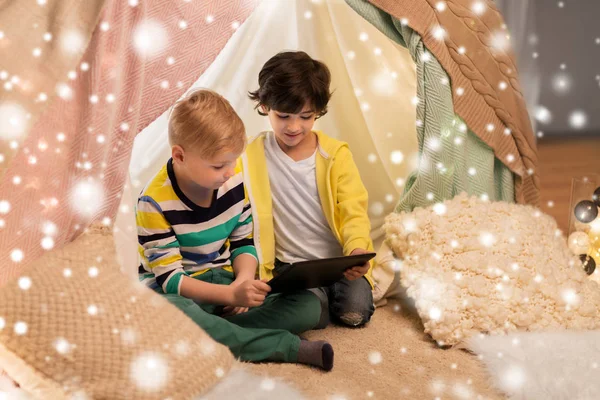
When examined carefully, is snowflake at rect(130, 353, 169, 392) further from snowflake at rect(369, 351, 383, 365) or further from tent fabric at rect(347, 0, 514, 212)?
tent fabric at rect(347, 0, 514, 212)

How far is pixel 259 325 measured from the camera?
151cm

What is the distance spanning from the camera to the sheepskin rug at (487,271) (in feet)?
5.04

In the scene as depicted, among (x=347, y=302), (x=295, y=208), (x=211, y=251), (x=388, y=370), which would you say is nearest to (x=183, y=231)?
(x=211, y=251)

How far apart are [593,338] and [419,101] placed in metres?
0.76

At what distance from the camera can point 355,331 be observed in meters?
1.59

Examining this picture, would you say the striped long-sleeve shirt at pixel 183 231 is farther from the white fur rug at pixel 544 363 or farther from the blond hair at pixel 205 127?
the white fur rug at pixel 544 363

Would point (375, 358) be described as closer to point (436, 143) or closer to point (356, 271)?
point (356, 271)

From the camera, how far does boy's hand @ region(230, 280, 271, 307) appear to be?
4.58 feet

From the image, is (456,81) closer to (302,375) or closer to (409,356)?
(409,356)

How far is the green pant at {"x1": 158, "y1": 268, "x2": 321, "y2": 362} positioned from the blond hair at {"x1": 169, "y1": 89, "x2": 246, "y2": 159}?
317 millimetres

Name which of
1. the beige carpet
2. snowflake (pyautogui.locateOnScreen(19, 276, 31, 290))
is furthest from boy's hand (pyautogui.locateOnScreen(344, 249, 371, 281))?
snowflake (pyautogui.locateOnScreen(19, 276, 31, 290))

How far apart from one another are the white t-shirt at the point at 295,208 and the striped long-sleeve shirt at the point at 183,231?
118 mm

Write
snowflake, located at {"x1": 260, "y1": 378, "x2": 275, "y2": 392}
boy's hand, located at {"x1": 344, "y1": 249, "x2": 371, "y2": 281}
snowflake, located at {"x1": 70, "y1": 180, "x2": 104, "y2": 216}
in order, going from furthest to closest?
1. boy's hand, located at {"x1": 344, "y1": 249, "x2": 371, "y2": 281}
2. snowflake, located at {"x1": 70, "y1": 180, "x2": 104, "y2": 216}
3. snowflake, located at {"x1": 260, "y1": 378, "x2": 275, "y2": 392}

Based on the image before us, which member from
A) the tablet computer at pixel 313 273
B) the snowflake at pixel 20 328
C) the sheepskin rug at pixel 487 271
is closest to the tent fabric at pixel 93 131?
the snowflake at pixel 20 328
